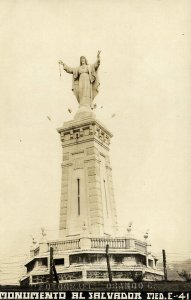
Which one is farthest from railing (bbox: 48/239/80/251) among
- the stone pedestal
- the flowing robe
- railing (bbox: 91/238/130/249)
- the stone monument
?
the flowing robe

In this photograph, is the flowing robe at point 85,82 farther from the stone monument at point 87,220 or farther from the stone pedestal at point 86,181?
the stone pedestal at point 86,181

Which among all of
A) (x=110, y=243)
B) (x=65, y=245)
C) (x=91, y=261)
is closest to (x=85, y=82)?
(x=65, y=245)

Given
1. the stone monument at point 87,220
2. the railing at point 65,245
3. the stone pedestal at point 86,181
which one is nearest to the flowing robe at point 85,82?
the stone monument at point 87,220

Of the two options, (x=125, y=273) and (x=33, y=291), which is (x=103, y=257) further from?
(x=33, y=291)

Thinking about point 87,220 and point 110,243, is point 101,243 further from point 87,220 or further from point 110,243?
point 87,220

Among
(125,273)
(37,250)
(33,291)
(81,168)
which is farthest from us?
(81,168)

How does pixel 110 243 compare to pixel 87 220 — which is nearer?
pixel 110 243

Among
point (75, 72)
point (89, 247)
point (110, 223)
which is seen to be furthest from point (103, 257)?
point (75, 72)
